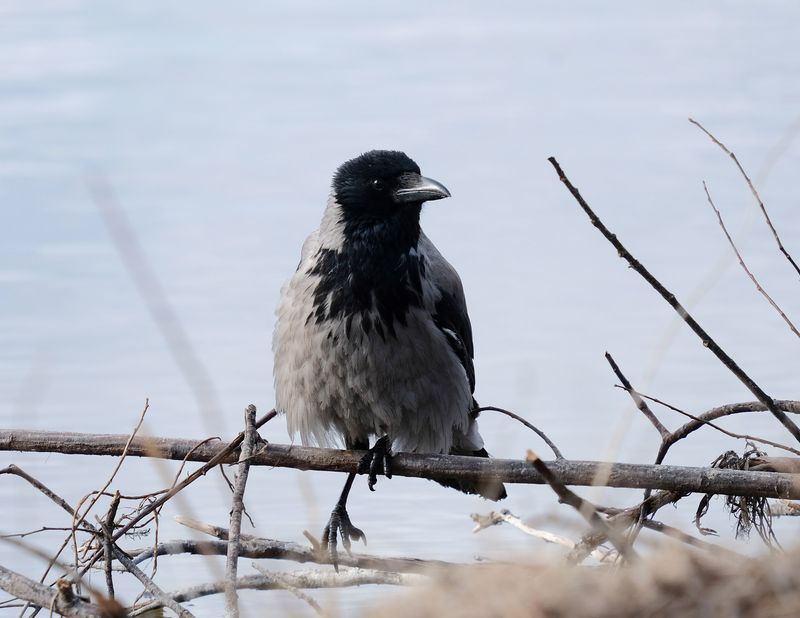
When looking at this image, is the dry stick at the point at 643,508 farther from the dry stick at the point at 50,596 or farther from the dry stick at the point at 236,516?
the dry stick at the point at 50,596

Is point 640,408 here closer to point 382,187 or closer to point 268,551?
point 268,551

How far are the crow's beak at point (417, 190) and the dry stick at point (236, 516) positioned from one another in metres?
1.98

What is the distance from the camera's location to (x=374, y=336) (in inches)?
197

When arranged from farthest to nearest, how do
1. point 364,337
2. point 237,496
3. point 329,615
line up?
point 364,337, point 237,496, point 329,615

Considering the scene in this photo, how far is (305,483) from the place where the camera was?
11.0ft

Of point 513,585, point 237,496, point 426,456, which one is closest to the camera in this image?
point 513,585

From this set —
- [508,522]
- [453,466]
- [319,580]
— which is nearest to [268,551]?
[319,580]

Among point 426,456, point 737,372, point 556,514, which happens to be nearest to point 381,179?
point 426,456

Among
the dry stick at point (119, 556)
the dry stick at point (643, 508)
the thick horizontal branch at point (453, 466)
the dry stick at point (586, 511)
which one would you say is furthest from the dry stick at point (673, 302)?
the dry stick at point (119, 556)

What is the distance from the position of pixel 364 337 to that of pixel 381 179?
90 centimetres

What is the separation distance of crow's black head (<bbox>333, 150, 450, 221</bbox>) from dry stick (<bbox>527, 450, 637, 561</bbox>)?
10.5 feet

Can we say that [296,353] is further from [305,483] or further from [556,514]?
[556,514]

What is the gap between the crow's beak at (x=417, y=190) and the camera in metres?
5.38

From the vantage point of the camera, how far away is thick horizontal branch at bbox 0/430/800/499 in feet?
12.1
